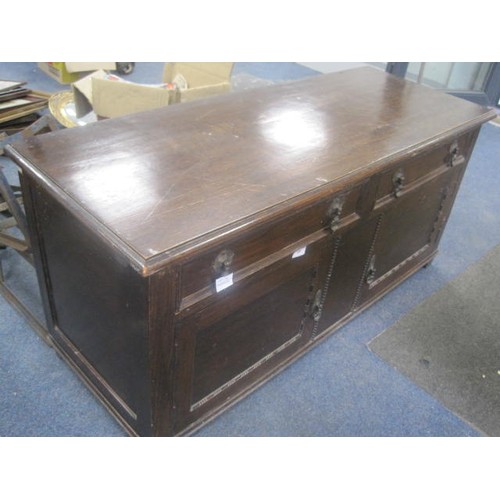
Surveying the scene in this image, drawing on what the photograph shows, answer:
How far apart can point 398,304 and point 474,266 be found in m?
0.53

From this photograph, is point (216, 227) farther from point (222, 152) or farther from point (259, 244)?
point (222, 152)

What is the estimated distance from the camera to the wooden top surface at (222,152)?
3.54 ft

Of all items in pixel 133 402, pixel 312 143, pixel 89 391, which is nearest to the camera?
pixel 133 402

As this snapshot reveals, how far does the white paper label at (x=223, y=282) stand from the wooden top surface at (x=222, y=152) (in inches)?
5.8

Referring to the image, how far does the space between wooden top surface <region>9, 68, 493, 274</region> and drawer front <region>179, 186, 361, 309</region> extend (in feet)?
0.23

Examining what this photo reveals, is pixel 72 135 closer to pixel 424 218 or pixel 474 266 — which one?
pixel 424 218

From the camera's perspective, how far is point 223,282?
1162mm

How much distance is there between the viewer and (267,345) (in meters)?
1.55

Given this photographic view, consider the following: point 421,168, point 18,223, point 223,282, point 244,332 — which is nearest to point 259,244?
point 223,282

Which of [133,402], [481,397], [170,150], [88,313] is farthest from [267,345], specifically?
[481,397]

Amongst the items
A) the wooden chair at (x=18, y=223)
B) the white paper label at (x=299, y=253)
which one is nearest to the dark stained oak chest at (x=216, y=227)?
the white paper label at (x=299, y=253)

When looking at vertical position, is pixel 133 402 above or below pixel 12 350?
above

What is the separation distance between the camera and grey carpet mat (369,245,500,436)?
1708mm

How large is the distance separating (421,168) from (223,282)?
0.93m
